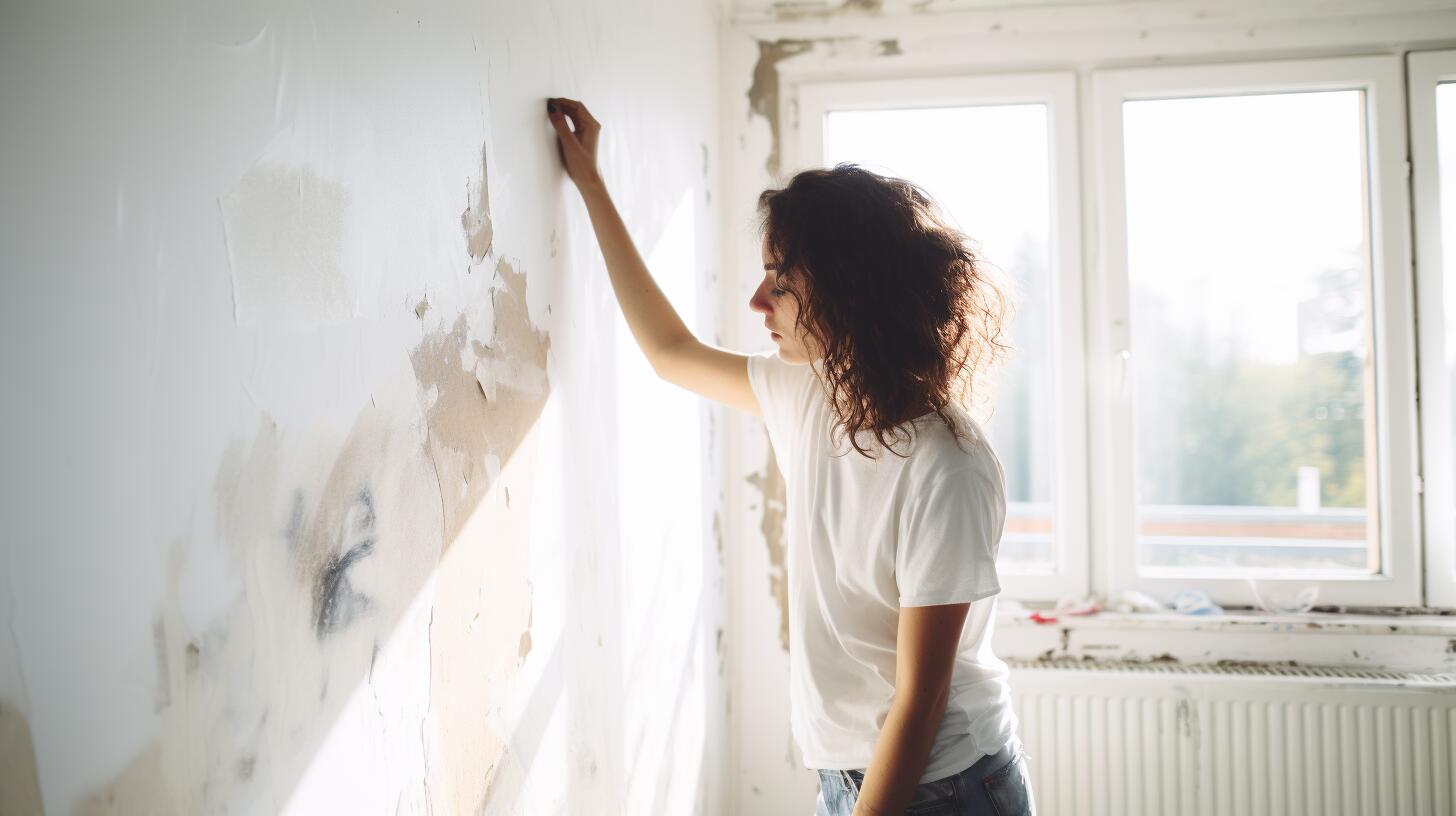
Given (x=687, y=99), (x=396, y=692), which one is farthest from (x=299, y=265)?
(x=687, y=99)

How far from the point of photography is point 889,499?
3.17ft

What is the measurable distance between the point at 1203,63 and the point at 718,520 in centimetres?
174

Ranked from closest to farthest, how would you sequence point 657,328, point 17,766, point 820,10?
point 17,766, point 657,328, point 820,10

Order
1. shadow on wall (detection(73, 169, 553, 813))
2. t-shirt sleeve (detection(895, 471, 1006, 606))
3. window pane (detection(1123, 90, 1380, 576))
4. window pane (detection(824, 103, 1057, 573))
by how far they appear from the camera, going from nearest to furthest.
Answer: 1. shadow on wall (detection(73, 169, 553, 813))
2. t-shirt sleeve (detection(895, 471, 1006, 606))
3. window pane (detection(1123, 90, 1380, 576))
4. window pane (detection(824, 103, 1057, 573))

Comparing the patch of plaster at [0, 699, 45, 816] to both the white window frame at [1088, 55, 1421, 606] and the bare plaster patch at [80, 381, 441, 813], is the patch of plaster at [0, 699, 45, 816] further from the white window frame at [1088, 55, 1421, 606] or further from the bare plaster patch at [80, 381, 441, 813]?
the white window frame at [1088, 55, 1421, 606]

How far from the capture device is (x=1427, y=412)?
2207 mm

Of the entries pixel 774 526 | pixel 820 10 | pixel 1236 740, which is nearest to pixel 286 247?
pixel 774 526

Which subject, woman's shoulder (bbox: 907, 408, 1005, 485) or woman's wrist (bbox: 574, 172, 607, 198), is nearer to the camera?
woman's shoulder (bbox: 907, 408, 1005, 485)

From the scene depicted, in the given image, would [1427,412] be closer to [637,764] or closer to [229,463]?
[637,764]

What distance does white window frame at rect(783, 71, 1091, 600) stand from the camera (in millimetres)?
2334

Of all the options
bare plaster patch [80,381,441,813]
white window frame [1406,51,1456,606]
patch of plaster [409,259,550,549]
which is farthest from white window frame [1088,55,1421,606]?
bare plaster patch [80,381,441,813]

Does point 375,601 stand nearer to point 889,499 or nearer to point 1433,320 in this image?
point 889,499

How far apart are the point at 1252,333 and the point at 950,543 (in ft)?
6.15

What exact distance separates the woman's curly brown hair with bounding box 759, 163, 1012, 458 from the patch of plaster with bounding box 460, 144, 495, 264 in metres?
0.33
